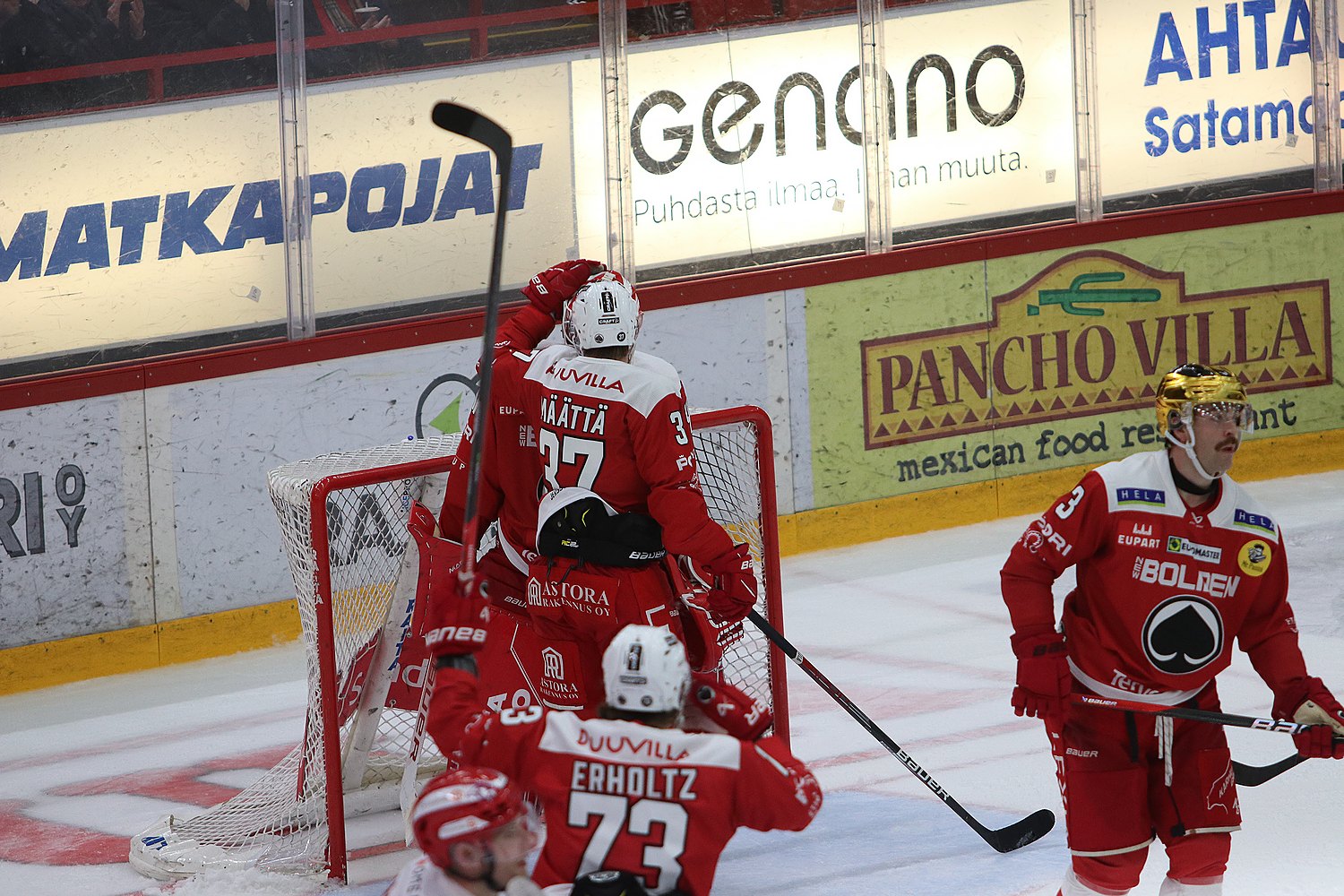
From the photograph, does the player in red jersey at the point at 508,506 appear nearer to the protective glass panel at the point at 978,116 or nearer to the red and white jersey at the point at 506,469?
the red and white jersey at the point at 506,469

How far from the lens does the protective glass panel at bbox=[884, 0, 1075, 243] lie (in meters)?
7.38

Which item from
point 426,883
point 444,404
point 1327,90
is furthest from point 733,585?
point 1327,90

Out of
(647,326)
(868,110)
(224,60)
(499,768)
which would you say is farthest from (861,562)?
(499,768)

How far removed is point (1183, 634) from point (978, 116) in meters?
4.69

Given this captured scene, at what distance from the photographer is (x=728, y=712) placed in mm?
3053

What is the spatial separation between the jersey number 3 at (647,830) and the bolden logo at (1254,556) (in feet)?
3.92

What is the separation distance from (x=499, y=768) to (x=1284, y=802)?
247 centimetres

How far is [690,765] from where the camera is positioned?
2.55 metres

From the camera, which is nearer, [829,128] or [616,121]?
[616,121]

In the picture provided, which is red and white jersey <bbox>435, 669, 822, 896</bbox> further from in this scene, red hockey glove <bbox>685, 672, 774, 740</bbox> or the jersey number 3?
red hockey glove <bbox>685, 672, 774, 740</bbox>

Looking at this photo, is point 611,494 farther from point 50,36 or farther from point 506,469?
point 50,36

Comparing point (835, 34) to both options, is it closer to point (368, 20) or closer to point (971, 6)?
point (971, 6)

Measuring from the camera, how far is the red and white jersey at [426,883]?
2.35 m

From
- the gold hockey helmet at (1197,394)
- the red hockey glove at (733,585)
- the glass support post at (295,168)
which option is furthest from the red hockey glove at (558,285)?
the glass support post at (295,168)
